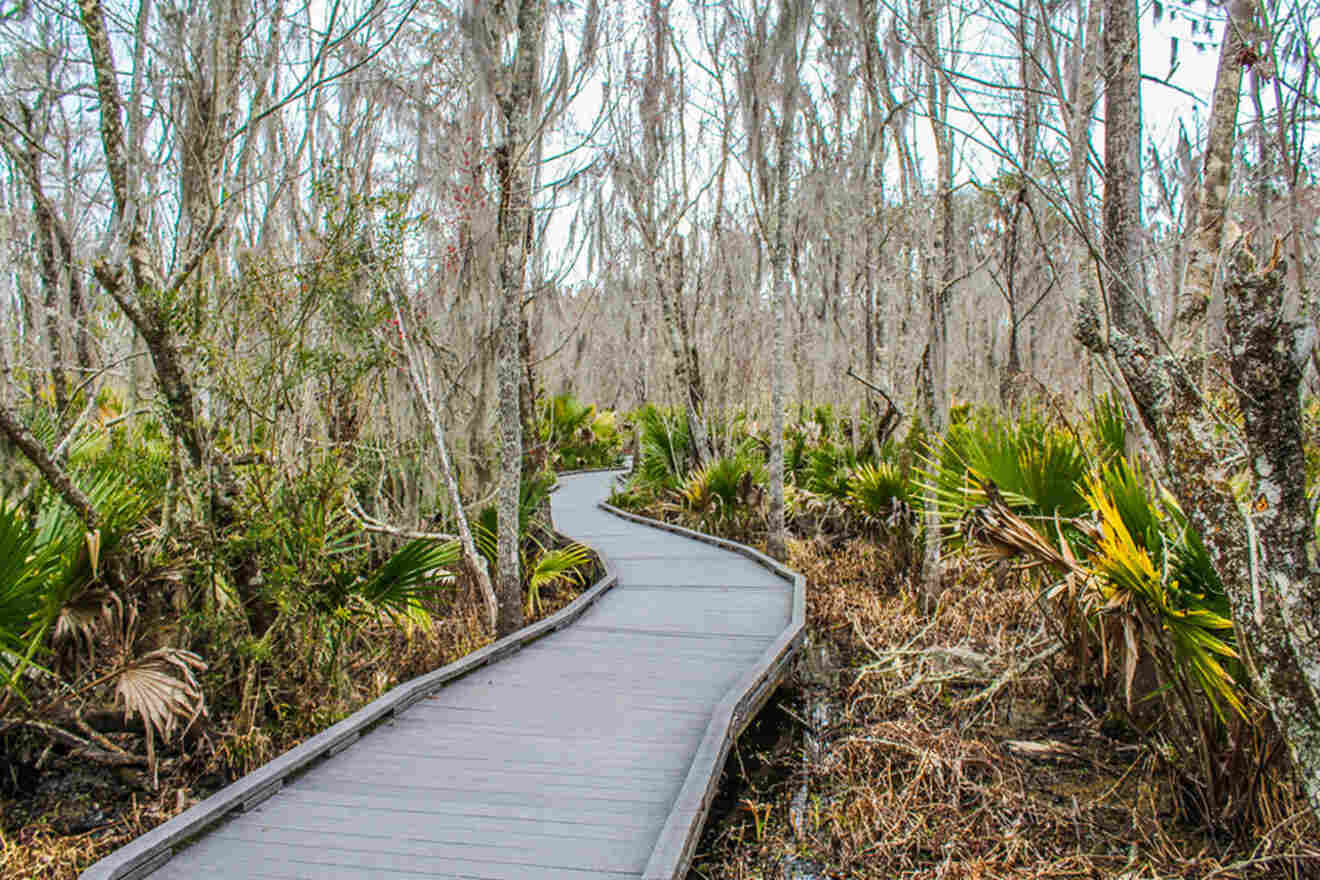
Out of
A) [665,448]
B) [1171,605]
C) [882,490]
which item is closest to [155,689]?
[1171,605]

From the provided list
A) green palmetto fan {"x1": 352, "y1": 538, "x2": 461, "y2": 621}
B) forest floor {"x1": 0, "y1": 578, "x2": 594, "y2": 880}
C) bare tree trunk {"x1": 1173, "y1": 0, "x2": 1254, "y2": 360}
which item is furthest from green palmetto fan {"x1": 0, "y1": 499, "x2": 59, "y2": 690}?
bare tree trunk {"x1": 1173, "y1": 0, "x2": 1254, "y2": 360}

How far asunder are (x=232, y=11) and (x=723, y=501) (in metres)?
7.54

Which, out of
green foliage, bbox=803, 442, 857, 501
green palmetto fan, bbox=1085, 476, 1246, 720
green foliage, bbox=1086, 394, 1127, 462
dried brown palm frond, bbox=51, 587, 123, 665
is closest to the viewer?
green palmetto fan, bbox=1085, 476, 1246, 720

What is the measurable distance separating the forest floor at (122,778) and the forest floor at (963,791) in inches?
91.9

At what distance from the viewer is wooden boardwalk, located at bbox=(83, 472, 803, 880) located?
114 inches

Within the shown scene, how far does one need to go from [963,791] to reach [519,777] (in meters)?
2.26

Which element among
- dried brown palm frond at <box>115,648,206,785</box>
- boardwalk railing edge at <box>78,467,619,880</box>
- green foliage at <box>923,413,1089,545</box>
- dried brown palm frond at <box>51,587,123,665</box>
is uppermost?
green foliage at <box>923,413,1089,545</box>

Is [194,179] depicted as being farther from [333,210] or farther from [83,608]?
[83,608]

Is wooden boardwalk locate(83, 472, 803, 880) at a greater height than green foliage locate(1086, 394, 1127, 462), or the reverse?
green foliage locate(1086, 394, 1127, 462)

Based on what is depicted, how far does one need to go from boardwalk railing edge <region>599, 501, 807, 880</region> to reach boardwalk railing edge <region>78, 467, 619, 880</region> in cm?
161

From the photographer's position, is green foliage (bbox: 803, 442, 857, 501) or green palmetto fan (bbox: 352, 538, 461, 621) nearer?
green palmetto fan (bbox: 352, 538, 461, 621)

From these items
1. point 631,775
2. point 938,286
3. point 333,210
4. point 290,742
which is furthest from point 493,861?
point 938,286

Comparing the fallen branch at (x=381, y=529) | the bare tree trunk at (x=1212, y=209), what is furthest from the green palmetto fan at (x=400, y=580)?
the bare tree trunk at (x=1212, y=209)

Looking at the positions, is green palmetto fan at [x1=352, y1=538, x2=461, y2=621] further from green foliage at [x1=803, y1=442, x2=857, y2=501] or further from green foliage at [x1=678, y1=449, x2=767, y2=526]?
green foliage at [x1=678, y1=449, x2=767, y2=526]
